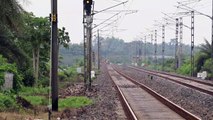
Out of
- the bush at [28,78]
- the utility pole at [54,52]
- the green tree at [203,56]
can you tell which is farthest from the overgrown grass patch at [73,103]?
the green tree at [203,56]

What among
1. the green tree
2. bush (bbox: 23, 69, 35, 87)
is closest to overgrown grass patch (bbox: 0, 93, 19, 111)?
bush (bbox: 23, 69, 35, 87)

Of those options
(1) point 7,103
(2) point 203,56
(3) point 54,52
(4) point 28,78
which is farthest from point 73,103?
(2) point 203,56

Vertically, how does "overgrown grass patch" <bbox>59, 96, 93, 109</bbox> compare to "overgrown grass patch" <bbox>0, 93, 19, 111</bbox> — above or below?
below

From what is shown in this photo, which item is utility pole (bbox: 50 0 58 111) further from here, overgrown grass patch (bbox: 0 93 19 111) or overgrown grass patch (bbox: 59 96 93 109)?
overgrown grass patch (bbox: 59 96 93 109)

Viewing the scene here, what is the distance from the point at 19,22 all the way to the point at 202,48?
55473 millimetres

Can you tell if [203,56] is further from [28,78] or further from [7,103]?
[7,103]

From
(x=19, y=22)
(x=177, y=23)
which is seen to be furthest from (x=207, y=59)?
(x=19, y=22)

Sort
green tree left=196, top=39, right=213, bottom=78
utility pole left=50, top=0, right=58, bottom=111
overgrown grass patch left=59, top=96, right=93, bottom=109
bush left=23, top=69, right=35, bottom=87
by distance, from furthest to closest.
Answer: green tree left=196, top=39, right=213, bottom=78 < bush left=23, top=69, right=35, bottom=87 < overgrown grass patch left=59, top=96, right=93, bottom=109 < utility pole left=50, top=0, right=58, bottom=111

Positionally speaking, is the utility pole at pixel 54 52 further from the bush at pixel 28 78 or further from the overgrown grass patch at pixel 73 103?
the bush at pixel 28 78

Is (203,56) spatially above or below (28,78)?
above

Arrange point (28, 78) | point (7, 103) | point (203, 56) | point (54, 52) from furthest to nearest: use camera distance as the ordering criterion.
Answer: point (203, 56), point (28, 78), point (7, 103), point (54, 52)

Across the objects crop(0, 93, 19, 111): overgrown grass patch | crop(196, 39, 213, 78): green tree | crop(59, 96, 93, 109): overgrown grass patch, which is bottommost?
crop(59, 96, 93, 109): overgrown grass patch

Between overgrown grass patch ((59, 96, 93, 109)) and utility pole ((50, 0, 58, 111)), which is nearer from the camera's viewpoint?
utility pole ((50, 0, 58, 111))

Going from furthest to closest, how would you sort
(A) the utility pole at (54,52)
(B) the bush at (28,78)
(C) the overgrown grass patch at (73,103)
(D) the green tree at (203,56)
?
(D) the green tree at (203,56) < (B) the bush at (28,78) < (C) the overgrown grass patch at (73,103) < (A) the utility pole at (54,52)
